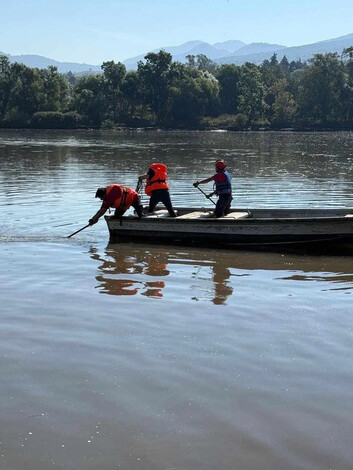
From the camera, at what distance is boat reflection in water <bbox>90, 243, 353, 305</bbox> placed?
39.1 ft

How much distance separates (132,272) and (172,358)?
5338 mm

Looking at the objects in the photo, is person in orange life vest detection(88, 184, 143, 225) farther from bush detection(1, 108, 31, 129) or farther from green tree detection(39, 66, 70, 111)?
green tree detection(39, 66, 70, 111)

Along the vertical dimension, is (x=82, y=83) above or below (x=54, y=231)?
above

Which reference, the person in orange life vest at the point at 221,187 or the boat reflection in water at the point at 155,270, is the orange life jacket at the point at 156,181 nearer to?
the person in orange life vest at the point at 221,187

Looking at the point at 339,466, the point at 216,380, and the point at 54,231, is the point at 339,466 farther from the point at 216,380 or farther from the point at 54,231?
the point at 54,231

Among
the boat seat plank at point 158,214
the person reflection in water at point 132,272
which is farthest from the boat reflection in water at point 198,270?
the boat seat plank at point 158,214

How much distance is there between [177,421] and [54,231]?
11941 millimetres

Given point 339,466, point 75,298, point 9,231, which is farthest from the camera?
point 9,231

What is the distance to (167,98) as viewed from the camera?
135875 mm

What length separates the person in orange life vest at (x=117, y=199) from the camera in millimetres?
15648

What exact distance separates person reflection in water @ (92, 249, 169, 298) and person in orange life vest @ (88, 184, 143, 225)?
36.5 inches

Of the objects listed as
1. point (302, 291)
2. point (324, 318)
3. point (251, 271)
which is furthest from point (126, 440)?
point (251, 271)

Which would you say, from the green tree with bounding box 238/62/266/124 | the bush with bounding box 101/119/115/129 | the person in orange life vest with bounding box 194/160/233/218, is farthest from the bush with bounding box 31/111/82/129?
the person in orange life vest with bounding box 194/160/233/218

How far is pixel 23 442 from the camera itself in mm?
6301
